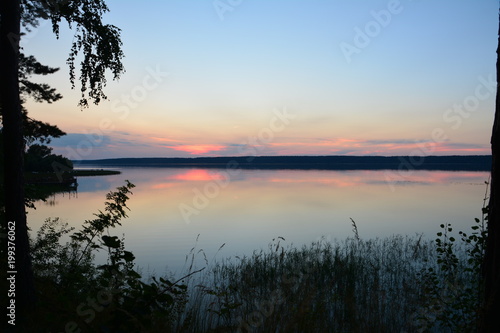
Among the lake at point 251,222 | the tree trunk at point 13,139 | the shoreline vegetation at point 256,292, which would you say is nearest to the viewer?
the shoreline vegetation at point 256,292

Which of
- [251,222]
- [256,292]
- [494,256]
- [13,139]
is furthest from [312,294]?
[251,222]

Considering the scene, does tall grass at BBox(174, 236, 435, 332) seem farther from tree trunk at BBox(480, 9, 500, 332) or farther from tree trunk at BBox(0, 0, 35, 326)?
tree trunk at BBox(0, 0, 35, 326)

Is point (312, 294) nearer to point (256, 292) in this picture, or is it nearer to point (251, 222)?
point (256, 292)

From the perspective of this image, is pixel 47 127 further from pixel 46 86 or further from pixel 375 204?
pixel 375 204

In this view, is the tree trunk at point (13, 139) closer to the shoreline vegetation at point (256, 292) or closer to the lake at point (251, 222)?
the shoreline vegetation at point (256, 292)

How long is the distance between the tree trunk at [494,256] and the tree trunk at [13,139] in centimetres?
732

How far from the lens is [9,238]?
6.24 m

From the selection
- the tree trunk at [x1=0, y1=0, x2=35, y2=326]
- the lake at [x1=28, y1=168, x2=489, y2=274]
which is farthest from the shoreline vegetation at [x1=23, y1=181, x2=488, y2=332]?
the lake at [x1=28, y1=168, x2=489, y2=274]

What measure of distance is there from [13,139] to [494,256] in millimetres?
7597

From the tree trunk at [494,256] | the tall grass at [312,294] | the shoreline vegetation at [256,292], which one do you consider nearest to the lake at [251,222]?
the shoreline vegetation at [256,292]

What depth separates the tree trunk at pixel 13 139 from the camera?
20.1 ft

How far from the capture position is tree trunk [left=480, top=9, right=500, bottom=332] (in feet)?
14.1

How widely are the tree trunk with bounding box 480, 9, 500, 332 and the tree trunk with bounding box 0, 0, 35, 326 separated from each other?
7318mm

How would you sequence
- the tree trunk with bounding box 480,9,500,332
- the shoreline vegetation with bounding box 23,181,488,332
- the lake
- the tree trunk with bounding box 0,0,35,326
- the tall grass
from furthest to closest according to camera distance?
the lake → the tall grass → the tree trunk with bounding box 0,0,35,326 → the shoreline vegetation with bounding box 23,181,488,332 → the tree trunk with bounding box 480,9,500,332
